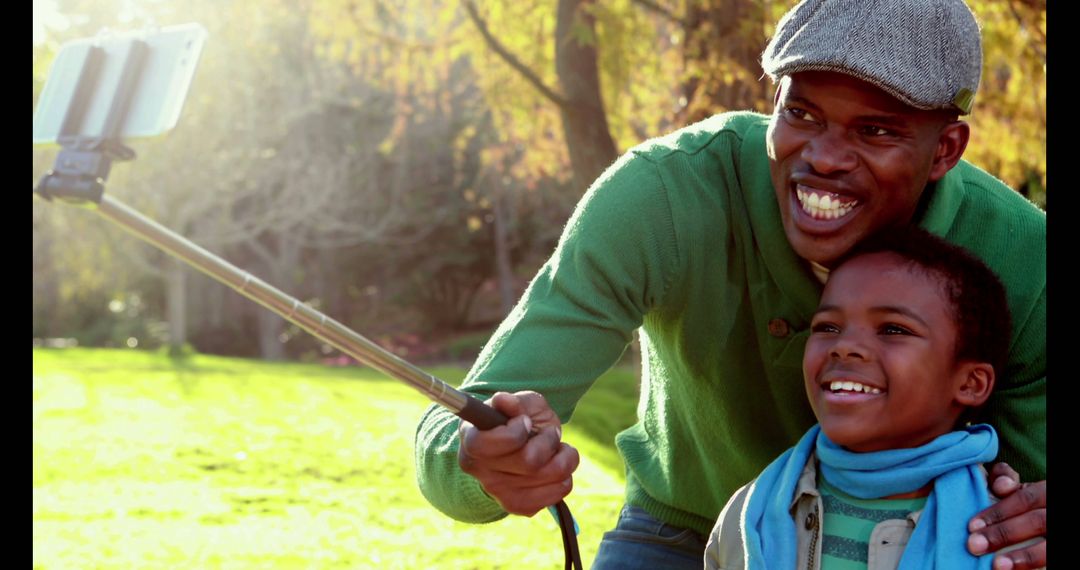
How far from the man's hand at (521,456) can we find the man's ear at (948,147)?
1021mm

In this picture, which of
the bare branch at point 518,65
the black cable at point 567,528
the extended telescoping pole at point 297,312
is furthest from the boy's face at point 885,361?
the bare branch at point 518,65

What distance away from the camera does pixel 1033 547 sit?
2.21 meters

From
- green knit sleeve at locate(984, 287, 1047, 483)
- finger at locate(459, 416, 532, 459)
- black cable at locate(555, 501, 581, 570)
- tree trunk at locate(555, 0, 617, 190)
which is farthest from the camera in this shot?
tree trunk at locate(555, 0, 617, 190)

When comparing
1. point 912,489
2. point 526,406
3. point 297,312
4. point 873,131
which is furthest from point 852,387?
point 297,312

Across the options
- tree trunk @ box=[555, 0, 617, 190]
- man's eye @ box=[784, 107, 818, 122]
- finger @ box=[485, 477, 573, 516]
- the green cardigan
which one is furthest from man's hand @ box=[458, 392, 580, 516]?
tree trunk @ box=[555, 0, 617, 190]

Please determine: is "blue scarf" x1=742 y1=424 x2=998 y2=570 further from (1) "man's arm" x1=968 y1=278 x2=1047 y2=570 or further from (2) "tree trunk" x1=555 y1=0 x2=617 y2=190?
(2) "tree trunk" x1=555 y1=0 x2=617 y2=190

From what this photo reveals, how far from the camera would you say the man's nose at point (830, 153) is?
237cm

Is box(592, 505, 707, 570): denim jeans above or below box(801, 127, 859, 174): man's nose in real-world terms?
below

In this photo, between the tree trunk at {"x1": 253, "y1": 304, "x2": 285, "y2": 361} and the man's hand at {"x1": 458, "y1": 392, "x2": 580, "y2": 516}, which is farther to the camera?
the tree trunk at {"x1": 253, "y1": 304, "x2": 285, "y2": 361}

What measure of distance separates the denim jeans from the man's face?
0.83 meters

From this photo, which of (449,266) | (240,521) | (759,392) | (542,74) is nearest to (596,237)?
(759,392)

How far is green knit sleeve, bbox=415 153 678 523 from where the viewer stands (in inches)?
89.0

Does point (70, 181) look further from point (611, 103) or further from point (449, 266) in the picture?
point (449, 266)

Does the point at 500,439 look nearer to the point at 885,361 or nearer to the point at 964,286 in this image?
the point at 885,361
